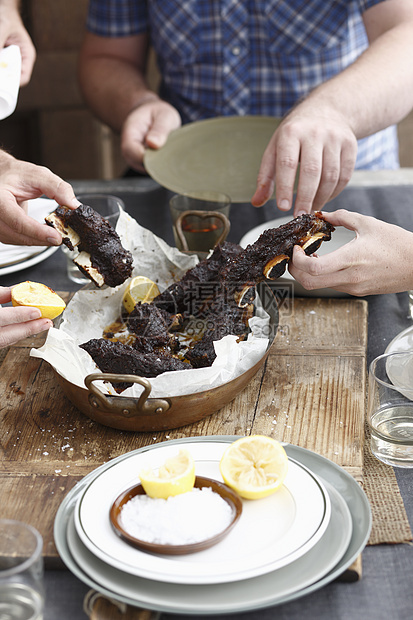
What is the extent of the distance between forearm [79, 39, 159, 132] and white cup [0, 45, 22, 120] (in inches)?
36.7

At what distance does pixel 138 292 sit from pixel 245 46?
1745 millimetres

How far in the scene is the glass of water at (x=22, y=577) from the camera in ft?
3.41

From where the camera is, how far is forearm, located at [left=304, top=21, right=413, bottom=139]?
2451 millimetres

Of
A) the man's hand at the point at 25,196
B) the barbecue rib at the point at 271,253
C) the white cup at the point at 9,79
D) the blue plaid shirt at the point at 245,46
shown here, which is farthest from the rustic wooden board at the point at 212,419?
the blue plaid shirt at the point at 245,46

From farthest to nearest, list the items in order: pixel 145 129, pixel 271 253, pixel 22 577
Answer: pixel 145 129 < pixel 271 253 < pixel 22 577

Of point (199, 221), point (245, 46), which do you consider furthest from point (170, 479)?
point (245, 46)

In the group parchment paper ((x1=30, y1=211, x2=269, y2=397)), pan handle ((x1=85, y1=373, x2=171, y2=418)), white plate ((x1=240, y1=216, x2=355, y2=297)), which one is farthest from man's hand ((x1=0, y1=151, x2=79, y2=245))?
white plate ((x1=240, y1=216, x2=355, y2=297))

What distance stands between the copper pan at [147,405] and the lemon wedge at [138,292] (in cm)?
45

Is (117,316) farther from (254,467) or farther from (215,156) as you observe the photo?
(215,156)

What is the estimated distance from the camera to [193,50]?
3309mm

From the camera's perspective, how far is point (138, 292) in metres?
2.09

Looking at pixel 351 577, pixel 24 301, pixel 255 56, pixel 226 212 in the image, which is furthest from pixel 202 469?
pixel 255 56

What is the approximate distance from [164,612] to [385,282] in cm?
101

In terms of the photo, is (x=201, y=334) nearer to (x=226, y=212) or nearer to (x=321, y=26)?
(x=226, y=212)
